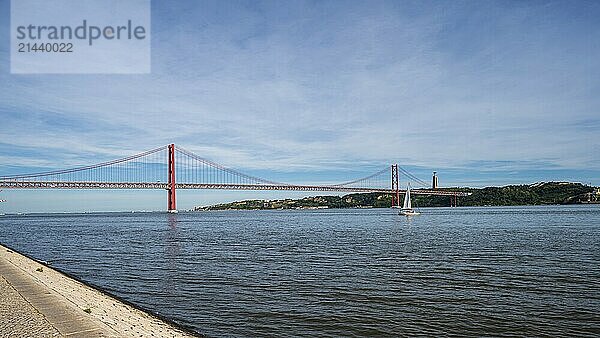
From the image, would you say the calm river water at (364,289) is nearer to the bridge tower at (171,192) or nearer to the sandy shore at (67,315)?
the sandy shore at (67,315)

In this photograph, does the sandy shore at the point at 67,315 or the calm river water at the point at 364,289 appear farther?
the calm river water at the point at 364,289

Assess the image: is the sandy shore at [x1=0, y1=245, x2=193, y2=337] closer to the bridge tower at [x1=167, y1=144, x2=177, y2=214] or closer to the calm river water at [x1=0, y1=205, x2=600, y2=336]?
the calm river water at [x1=0, y1=205, x2=600, y2=336]

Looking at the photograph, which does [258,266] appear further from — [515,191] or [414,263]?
[515,191]

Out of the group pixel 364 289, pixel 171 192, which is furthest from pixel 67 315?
pixel 171 192

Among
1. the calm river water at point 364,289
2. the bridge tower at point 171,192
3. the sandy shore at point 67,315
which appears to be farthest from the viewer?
the bridge tower at point 171,192

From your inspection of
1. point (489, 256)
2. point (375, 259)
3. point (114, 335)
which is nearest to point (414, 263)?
point (375, 259)

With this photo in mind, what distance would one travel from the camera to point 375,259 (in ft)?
64.1

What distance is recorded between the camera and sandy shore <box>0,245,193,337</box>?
7.20 metres

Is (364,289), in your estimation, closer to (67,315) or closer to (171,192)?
(67,315)

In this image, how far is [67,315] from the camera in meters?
8.10

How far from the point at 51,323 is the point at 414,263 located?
1345 centimetres

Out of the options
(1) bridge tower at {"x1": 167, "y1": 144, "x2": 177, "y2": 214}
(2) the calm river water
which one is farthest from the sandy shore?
(1) bridge tower at {"x1": 167, "y1": 144, "x2": 177, "y2": 214}

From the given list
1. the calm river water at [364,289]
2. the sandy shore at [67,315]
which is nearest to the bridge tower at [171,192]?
the calm river water at [364,289]

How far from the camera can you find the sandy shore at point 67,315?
23.6 feet
